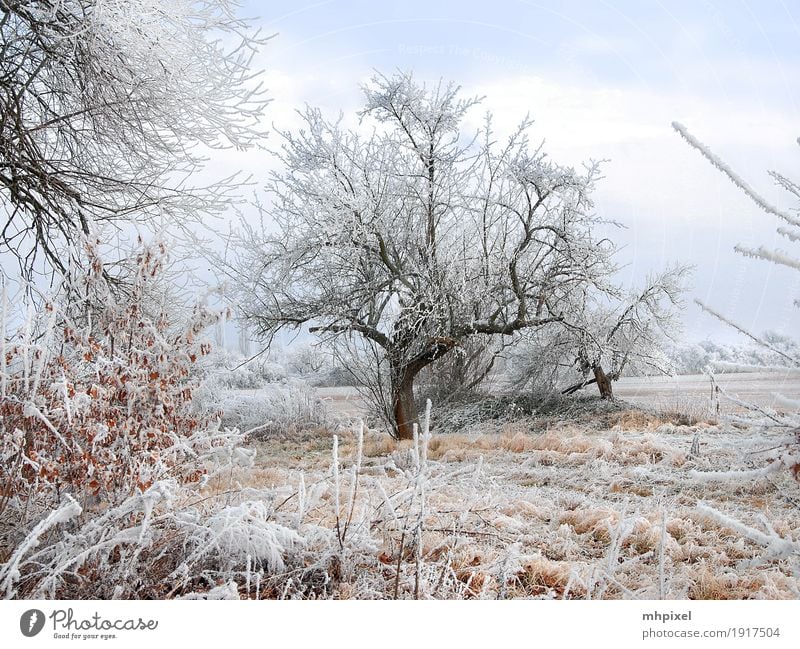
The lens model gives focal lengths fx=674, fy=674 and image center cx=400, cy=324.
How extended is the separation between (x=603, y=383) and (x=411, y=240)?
1.82 metres

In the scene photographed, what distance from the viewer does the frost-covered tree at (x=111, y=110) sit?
115 inches

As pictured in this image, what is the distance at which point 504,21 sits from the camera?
2564mm

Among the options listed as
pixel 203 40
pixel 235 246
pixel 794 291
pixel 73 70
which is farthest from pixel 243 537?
pixel 235 246

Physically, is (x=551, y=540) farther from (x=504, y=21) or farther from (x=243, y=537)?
(x=504, y=21)

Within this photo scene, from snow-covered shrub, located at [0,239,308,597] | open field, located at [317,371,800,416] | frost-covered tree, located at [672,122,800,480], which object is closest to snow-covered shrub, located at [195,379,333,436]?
open field, located at [317,371,800,416]

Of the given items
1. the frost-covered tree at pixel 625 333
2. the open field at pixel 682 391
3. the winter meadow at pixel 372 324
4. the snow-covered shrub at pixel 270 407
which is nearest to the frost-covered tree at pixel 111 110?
the winter meadow at pixel 372 324

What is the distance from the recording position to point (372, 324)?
4.70 metres

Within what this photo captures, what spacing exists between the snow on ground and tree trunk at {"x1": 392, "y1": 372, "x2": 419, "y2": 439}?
36.7 inches

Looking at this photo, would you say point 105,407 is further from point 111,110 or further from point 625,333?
point 625,333

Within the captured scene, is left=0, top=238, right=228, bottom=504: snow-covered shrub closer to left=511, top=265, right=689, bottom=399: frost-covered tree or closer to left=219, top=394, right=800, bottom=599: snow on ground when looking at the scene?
left=219, top=394, right=800, bottom=599: snow on ground

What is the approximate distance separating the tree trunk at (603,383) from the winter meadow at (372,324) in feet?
0.09

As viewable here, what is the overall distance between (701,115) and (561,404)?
3.08m
